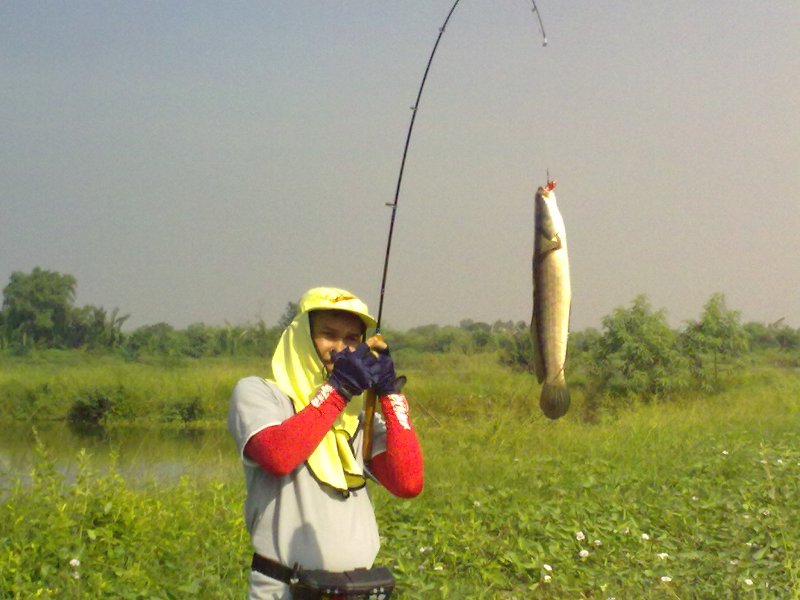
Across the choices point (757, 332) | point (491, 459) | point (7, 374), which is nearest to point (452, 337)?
point (757, 332)

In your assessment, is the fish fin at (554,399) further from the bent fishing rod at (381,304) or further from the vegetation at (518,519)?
the vegetation at (518,519)

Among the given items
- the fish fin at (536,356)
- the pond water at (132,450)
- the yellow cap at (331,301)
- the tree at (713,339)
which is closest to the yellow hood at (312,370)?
the yellow cap at (331,301)

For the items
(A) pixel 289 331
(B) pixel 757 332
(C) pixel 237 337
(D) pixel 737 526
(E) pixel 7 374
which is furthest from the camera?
(C) pixel 237 337

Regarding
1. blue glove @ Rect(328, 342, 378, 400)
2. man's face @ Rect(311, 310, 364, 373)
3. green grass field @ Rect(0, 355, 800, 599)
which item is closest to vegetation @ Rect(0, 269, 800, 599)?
green grass field @ Rect(0, 355, 800, 599)

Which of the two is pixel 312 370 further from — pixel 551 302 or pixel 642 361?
pixel 642 361

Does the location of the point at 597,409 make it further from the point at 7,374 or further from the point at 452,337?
the point at 7,374

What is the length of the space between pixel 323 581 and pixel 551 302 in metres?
0.97

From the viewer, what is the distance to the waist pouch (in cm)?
231

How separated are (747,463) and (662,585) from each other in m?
3.56

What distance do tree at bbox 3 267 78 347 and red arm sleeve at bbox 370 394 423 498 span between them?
39.2m

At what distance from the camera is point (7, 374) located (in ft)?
89.8

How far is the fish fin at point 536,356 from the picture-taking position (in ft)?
5.95

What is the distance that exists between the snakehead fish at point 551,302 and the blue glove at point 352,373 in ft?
1.96

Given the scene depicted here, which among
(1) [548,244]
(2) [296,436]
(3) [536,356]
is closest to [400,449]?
(2) [296,436]
